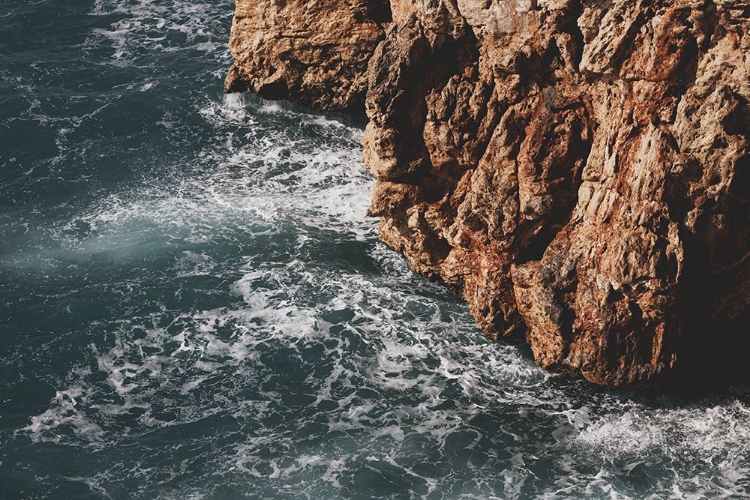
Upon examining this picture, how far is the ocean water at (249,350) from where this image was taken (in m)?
42.1

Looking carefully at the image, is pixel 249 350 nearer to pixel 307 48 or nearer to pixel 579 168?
pixel 579 168

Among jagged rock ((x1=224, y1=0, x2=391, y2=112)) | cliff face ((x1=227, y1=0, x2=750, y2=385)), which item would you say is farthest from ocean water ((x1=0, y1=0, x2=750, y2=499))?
cliff face ((x1=227, y1=0, x2=750, y2=385))

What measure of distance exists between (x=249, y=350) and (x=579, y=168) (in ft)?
58.2

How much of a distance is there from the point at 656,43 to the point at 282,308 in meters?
22.5

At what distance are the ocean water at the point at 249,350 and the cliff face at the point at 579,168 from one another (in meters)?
2.76

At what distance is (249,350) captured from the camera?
1907 inches

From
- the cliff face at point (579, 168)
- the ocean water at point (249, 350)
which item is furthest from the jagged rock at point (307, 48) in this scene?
the cliff face at point (579, 168)

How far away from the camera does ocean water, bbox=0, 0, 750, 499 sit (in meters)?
42.1

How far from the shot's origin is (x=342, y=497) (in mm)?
41062

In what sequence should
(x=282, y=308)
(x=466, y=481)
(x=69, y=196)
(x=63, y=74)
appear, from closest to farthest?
(x=466, y=481)
(x=282, y=308)
(x=69, y=196)
(x=63, y=74)

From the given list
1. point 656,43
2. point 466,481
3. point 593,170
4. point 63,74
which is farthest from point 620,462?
point 63,74

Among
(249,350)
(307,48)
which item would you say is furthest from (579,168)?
(307,48)

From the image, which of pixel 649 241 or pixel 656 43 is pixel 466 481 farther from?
pixel 656 43

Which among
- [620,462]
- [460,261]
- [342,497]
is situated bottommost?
[342,497]
